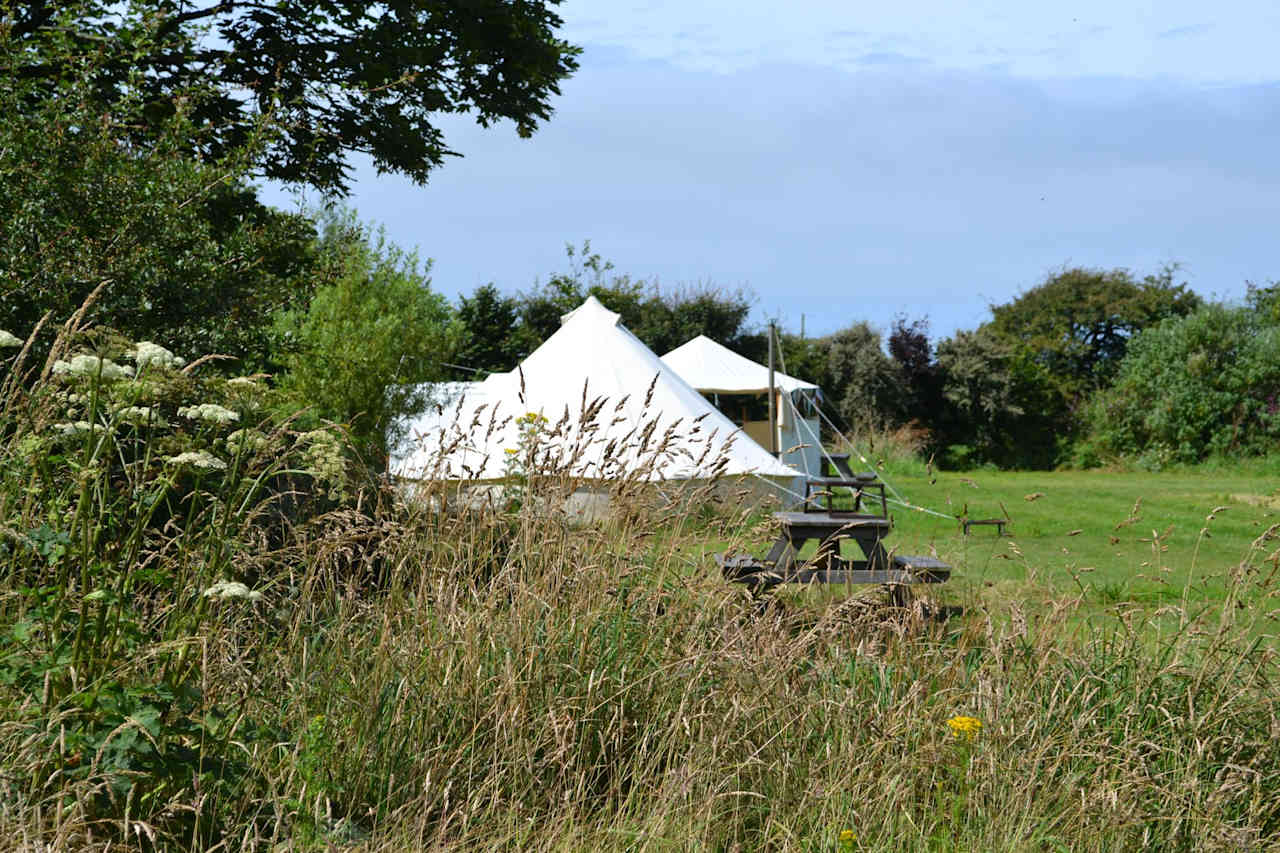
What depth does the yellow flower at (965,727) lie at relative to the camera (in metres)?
2.75

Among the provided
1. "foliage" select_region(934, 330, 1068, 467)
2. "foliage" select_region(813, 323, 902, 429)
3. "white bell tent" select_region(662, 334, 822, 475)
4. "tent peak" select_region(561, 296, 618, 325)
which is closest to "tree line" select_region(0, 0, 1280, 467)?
"tent peak" select_region(561, 296, 618, 325)

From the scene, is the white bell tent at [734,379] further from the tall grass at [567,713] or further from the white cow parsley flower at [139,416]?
the white cow parsley flower at [139,416]

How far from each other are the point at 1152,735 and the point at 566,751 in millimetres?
1624

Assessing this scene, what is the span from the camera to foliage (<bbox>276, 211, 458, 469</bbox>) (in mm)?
9875

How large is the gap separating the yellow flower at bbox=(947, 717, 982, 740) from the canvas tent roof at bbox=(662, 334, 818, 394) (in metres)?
14.8

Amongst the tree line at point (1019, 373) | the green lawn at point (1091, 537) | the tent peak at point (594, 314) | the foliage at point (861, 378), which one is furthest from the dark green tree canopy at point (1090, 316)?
the tent peak at point (594, 314)

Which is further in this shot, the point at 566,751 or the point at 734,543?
the point at 734,543

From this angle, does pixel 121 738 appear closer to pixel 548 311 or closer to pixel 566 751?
pixel 566 751

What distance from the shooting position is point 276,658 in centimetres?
313

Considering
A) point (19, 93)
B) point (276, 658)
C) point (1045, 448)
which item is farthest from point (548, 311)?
point (276, 658)

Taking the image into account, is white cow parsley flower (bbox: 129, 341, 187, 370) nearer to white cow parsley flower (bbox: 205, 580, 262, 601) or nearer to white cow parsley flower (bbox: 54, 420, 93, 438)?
white cow parsley flower (bbox: 54, 420, 93, 438)

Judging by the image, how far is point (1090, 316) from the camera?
29094mm

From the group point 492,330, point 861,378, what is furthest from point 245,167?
point 861,378

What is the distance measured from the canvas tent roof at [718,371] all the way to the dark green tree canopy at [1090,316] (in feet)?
41.2
